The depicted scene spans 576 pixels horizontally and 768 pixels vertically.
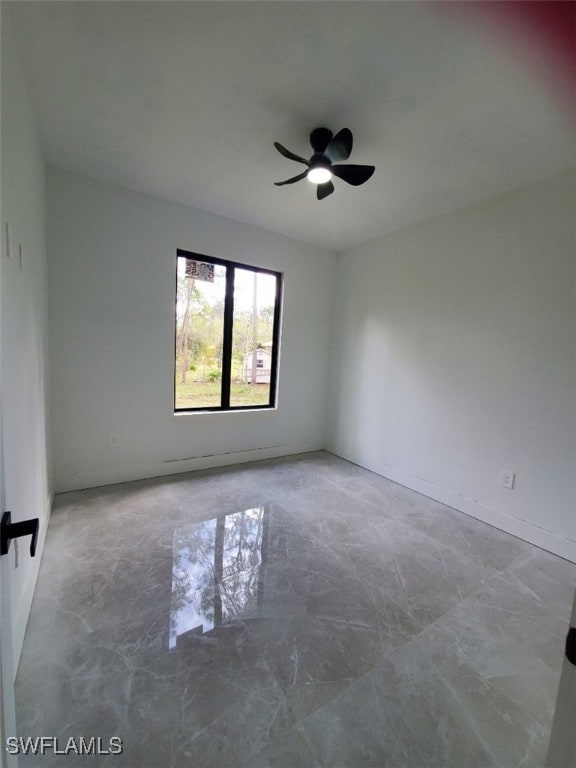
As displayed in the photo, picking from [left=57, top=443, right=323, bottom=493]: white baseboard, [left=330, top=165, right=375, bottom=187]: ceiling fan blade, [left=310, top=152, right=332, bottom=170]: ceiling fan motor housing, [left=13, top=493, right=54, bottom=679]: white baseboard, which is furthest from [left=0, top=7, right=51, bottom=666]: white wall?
[left=330, top=165, right=375, bottom=187]: ceiling fan blade

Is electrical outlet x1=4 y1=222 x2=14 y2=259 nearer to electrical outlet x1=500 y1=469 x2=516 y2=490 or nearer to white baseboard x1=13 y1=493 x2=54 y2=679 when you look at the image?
Answer: white baseboard x1=13 y1=493 x2=54 y2=679

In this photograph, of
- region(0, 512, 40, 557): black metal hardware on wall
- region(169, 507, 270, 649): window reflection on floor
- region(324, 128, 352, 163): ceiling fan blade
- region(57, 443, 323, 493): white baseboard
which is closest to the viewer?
region(0, 512, 40, 557): black metal hardware on wall

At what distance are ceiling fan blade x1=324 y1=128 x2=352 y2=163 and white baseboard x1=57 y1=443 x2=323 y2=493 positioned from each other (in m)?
2.89

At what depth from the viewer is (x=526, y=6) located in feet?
4.03

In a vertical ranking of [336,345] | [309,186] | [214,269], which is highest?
[309,186]

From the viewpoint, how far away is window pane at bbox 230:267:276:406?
357 centimetres

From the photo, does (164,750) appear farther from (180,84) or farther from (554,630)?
(180,84)

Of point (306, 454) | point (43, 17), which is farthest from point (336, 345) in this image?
point (43, 17)

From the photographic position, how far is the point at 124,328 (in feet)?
9.44

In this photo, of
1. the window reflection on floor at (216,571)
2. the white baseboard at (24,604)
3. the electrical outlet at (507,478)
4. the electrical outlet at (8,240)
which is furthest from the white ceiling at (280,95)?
the window reflection on floor at (216,571)

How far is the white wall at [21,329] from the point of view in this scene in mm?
1274

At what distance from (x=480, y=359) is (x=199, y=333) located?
105 inches

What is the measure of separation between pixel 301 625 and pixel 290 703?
35 centimetres

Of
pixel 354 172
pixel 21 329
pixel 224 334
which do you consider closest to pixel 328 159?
pixel 354 172
